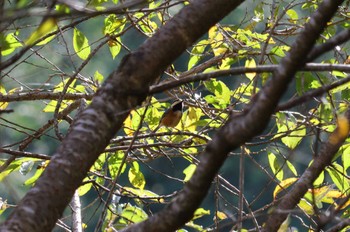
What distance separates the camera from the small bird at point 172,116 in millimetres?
2705

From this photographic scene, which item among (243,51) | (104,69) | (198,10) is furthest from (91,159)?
(104,69)

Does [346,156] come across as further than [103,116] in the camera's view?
Yes

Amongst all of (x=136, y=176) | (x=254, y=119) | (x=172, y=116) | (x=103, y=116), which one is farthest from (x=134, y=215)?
(x=254, y=119)

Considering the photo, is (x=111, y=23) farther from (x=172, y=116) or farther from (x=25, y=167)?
(x=25, y=167)

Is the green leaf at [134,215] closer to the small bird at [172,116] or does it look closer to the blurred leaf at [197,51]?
the small bird at [172,116]

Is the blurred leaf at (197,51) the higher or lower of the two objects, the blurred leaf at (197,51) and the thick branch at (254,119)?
the higher

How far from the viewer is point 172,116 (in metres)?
2.73

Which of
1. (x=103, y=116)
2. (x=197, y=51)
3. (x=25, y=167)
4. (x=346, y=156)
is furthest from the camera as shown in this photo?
(x=197, y=51)

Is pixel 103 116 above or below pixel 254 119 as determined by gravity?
above

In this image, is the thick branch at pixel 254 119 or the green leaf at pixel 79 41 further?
the green leaf at pixel 79 41

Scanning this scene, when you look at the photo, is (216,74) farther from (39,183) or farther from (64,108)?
(64,108)

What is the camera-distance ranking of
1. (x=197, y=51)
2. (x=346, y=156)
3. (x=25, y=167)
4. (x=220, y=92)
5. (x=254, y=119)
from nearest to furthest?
(x=254, y=119) < (x=346, y=156) < (x=25, y=167) < (x=220, y=92) < (x=197, y=51)

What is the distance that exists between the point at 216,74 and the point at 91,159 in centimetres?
28

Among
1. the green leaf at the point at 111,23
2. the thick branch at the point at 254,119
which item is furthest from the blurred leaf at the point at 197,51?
the thick branch at the point at 254,119
